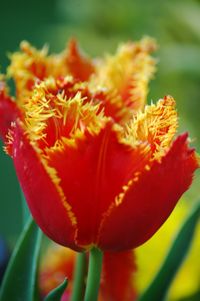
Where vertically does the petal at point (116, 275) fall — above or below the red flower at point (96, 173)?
below

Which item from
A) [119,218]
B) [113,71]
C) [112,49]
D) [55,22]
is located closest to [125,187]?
[119,218]

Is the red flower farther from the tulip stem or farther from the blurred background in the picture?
the blurred background

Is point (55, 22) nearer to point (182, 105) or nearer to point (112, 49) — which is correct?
point (112, 49)

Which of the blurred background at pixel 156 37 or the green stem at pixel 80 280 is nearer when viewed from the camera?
the green stem at pixel 80 280

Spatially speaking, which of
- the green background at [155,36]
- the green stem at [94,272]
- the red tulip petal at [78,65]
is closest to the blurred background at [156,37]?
the green background at [155,36]

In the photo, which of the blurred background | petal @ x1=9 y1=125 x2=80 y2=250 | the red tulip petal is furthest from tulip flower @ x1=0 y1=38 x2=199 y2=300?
the blurred background

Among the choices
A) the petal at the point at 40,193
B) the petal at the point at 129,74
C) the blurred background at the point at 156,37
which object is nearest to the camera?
the petal at the point at 40,193

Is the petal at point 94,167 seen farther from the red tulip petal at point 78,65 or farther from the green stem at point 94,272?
the red tulip petal at point 78,65
